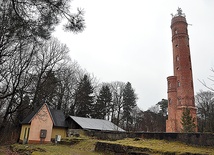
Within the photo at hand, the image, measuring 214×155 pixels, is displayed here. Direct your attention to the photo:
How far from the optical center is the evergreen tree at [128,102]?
37.8 m

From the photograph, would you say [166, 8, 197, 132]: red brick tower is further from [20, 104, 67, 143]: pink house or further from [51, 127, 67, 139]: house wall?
[20, 104, 67, 143]: pink house

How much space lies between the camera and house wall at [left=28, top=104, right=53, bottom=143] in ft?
63.2

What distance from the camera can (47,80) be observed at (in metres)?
20.6

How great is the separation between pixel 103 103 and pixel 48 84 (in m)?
17.6

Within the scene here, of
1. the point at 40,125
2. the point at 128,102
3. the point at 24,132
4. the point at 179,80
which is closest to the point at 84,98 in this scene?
the point at 128,102

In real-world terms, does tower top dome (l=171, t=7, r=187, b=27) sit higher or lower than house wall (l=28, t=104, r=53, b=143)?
higher

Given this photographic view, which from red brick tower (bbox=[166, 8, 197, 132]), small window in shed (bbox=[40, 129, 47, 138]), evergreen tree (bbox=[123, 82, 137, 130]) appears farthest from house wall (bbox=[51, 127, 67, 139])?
evergreen tree (bbox=[123, 82, 137, 130])

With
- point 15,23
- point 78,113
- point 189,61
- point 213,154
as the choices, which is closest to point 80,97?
point 78,113

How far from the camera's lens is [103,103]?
36.0 metres

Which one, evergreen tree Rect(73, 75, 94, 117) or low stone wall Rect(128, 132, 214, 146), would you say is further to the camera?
evergreen tree Rect(73, 75, 94, 117)

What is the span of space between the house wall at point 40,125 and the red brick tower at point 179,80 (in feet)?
53.8

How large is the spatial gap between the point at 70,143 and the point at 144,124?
67.1 ft

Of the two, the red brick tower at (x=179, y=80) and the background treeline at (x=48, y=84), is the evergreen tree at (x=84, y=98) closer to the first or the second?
the background treeline at (x=48, y=84)

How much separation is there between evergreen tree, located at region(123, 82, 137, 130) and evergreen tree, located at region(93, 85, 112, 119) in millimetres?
3624
